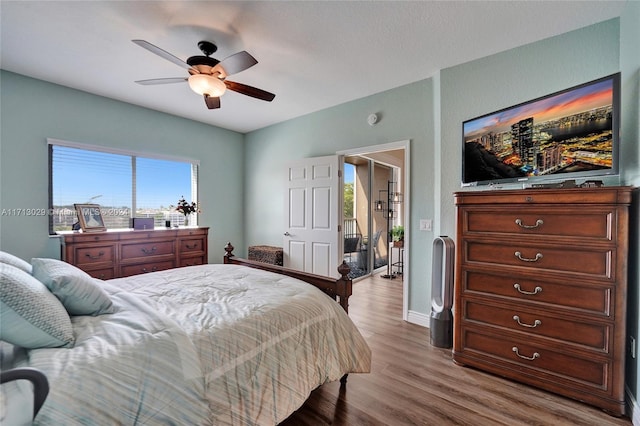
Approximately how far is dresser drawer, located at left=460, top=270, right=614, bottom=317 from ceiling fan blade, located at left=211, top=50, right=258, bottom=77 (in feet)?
7.84

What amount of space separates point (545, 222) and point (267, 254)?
3.55 m

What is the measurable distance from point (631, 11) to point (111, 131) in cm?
524

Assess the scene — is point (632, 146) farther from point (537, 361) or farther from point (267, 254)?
point (267, 254)

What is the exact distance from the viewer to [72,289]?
123cm

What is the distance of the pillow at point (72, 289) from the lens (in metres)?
1.21

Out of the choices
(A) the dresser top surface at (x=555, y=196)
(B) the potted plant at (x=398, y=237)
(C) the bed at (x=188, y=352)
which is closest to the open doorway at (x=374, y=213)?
(B) the potted plant at (x=398, y=237)

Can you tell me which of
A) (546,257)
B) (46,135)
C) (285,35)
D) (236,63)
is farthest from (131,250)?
(546,257)

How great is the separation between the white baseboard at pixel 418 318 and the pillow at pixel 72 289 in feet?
9.42

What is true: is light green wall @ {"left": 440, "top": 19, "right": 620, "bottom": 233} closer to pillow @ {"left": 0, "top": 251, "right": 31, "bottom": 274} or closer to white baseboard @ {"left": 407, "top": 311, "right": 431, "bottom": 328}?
white baseboard @ {"left": 407, "top": 311, "right": 431, "bottom": 328}

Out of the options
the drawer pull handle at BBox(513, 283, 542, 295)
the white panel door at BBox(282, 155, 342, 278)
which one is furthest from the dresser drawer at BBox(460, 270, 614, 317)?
the white panel door at BBox(282, 155, 342, 278)

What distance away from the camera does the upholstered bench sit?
4.36 m

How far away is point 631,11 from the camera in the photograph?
1.84 meters

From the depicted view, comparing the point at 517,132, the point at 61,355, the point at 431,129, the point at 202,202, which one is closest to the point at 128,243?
the point at 202,202

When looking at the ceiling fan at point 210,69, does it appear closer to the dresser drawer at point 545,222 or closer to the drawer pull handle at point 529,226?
the dresser drawer at point 545,222
